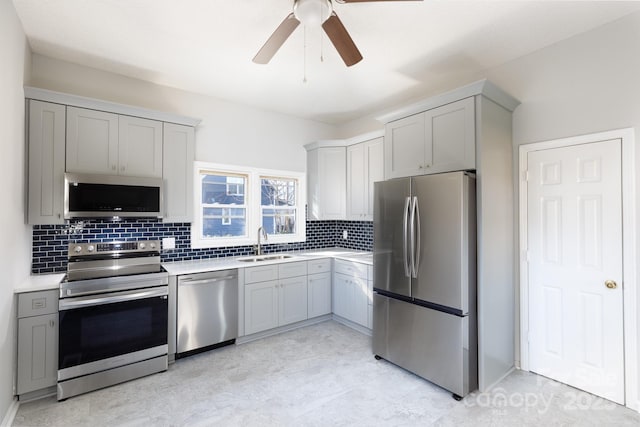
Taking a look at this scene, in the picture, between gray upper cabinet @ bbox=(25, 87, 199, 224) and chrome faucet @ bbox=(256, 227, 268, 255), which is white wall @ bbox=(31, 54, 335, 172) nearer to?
gray upper cabinet @ bbox=(25, 87, 199, 224)

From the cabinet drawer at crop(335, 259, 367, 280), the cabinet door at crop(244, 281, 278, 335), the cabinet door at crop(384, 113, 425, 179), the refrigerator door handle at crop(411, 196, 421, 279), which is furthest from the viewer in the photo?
the cabinet drawer at crop(335, 259, 367, 280)

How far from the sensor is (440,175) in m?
2.50

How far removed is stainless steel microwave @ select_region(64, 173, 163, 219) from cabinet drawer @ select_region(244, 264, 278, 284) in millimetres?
1098

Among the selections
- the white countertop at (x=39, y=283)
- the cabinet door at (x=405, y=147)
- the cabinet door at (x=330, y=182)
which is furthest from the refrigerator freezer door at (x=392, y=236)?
the white countertop at (x=39, y=283)

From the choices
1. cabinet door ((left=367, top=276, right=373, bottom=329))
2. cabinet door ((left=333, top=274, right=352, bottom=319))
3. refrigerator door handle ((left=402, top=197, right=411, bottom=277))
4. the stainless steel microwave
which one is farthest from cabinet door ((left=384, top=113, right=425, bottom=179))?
the stainless steel microwave

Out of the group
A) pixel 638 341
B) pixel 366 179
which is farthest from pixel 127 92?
pixel 638 341

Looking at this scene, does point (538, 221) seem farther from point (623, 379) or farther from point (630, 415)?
point (630, 415)

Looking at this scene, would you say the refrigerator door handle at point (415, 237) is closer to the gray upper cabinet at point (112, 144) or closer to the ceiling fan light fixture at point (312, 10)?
the ceiling fan light fixture at point (312, 10)

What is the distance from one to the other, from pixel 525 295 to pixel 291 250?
285 cm

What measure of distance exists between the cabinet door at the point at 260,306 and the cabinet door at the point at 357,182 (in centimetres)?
146

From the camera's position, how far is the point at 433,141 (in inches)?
109

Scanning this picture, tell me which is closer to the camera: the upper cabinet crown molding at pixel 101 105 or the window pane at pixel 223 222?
the upper cabinet crown molding at pixel 101 105

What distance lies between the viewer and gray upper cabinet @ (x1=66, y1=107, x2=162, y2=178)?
2742mm

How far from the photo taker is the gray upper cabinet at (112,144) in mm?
2742
